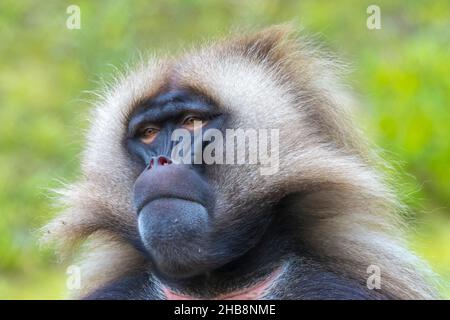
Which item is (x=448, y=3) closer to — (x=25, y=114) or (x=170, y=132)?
Answer: (x=25, y=114)

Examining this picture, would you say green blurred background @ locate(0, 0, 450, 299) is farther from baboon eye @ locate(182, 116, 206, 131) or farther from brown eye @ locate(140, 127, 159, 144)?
baboon eye @ locate(182, 116, 206, 131)

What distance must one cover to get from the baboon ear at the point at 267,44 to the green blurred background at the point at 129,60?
2.20 m

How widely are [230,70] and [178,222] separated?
0.77 metres

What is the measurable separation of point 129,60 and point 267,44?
7.52ft

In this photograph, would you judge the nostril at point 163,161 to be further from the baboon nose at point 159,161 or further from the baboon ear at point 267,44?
the baboon ear at point 267,44

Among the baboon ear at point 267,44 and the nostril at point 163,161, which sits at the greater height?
the baboon ear at point 267,44

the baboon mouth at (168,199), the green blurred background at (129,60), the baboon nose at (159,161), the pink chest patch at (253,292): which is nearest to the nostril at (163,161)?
the baboon nose at (159,161)

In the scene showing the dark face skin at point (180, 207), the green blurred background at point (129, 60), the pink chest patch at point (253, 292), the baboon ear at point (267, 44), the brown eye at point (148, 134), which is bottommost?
the pink chest patch at point (253, 292)

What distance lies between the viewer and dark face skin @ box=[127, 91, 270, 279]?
363cm

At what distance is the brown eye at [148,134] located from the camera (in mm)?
3930

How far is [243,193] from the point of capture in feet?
12.5

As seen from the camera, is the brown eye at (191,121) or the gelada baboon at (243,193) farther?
the brown eye at (191,121)

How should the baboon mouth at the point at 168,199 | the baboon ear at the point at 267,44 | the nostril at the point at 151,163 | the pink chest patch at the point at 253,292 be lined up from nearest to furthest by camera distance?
the baboon mouth at the point at 168,199, the nostril at the point at 151,163, the pink chest patch at the point at 253,292, the baboon ear at the point at 267,44

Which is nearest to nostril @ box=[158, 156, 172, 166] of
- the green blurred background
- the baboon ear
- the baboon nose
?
the baboon nose
